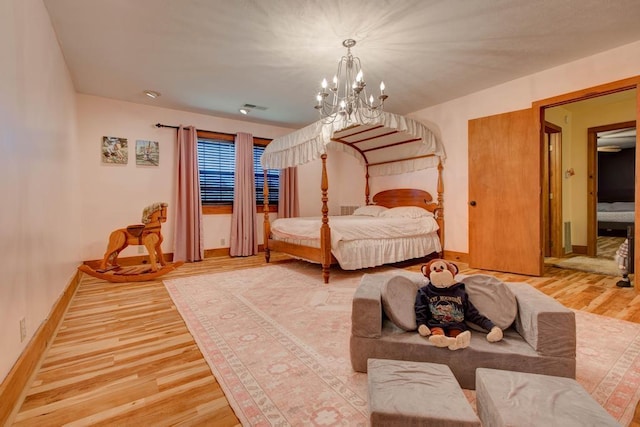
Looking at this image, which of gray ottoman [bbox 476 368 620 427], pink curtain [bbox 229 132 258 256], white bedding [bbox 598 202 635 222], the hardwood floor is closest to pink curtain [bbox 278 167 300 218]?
pink curtain [bbox 229 132 258 256]

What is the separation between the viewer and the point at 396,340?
1540 millimetres

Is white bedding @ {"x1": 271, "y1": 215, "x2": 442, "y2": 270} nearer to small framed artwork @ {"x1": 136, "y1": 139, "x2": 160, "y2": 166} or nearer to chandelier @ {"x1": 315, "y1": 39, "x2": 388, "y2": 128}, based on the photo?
chandelier @ {"x1": 315, "y1": 39, "x2": 388, "y2": 128}

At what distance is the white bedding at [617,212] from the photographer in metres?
6.82

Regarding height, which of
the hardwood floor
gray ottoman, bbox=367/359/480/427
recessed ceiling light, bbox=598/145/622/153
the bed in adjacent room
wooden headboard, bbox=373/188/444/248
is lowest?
the hardwood floor

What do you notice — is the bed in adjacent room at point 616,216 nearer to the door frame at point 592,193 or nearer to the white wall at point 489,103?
the door frame at point 592,193

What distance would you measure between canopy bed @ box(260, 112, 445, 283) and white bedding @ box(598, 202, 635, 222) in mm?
5523

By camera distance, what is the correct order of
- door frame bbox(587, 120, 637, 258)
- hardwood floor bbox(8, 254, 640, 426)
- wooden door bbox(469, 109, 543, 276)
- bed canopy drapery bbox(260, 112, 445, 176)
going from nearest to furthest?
hardwood floor bbox(8, 254, 640, 426), wooden door bbox(469, 109, 543, 276), bed canopy drapery bbox(260, 112, 445, 176), door frame bbox(587, 120, 637, 258)

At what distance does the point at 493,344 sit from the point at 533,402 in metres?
0.49

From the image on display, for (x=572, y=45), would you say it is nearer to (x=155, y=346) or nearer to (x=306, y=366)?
(x=306, y=366)

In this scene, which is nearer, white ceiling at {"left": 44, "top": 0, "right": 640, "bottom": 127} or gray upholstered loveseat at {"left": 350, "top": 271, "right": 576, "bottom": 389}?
gray upholstered loveseat at {"left": 350, "top": 271, "right": 576, "bottom": 389}

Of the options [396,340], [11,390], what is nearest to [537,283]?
[396,340]

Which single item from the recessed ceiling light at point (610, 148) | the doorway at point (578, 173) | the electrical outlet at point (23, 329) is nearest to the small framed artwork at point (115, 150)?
the electrical outlet at point (23, 329)

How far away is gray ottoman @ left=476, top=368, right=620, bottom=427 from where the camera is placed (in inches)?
36.5

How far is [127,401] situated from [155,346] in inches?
23.6
